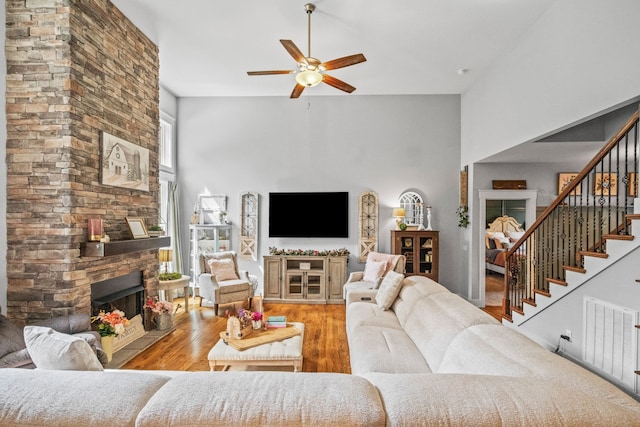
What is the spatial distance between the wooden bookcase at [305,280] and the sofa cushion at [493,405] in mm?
4485

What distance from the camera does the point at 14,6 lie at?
2.90 metres

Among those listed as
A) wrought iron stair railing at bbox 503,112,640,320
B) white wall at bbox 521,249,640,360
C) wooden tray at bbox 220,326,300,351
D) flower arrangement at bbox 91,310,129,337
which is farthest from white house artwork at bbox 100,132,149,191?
white wall at bbox 521,249,640,360

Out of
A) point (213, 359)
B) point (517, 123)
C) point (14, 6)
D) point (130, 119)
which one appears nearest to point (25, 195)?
point (130, 119)

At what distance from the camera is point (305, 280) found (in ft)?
18.8

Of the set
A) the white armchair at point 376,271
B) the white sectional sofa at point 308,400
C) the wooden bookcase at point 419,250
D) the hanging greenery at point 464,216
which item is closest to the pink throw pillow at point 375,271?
the white armchair at point 376,271

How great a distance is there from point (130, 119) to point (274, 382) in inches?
144

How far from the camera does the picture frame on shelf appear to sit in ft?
11.8

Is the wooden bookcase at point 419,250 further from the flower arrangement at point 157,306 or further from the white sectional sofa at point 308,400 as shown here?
the white sectional sofa at point 308,400

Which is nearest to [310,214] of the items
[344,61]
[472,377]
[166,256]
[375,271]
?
[375,271]

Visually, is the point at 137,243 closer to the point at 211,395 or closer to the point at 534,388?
the point at 211,395

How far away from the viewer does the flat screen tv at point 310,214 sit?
6035 mm

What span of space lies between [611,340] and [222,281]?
4.64 meters

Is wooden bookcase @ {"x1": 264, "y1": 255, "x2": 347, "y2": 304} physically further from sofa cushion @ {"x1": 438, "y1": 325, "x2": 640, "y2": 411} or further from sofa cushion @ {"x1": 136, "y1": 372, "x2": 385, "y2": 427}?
sofa cushion @ {"x1": 136, "y1": 372, "x2": 385, "y2": 427}

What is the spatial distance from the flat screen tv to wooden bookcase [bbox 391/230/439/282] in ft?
3.18
